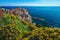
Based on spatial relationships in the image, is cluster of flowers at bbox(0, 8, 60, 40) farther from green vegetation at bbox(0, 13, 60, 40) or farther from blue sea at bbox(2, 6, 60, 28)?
blue sea at bbox(2, 6, 60, 28)

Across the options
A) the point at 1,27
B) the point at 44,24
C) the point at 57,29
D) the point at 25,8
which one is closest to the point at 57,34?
the point at 57,29

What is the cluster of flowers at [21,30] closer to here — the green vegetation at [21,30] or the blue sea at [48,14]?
the green vegetation at [21,30]

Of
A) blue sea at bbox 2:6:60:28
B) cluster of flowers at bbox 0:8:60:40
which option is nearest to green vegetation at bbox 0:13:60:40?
cluster of flowers at bbox 0:8:60:40

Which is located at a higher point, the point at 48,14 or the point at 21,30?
the point at 48,14

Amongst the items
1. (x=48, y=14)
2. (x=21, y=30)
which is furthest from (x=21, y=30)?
(x=48, y=14)

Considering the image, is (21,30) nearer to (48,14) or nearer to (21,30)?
(21,30)

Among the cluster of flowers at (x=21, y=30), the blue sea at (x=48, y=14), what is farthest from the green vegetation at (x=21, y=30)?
the blue sea at (x=48, y=14)

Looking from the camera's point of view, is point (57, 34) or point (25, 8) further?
point (25, 8)

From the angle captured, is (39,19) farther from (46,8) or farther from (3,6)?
(3,6)
